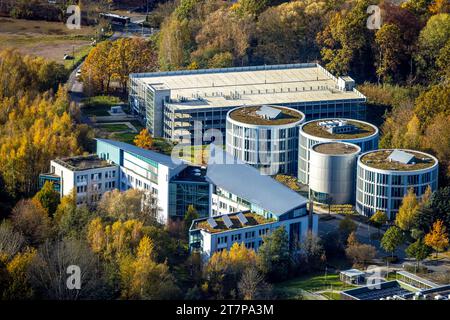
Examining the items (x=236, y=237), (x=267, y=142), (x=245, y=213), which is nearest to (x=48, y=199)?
(x=245, y=213)

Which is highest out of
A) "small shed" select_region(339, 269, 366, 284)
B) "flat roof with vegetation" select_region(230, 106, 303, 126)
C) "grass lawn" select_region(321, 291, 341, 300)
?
"flat roof with vegetation" select_region(230, 106, 303, 126)

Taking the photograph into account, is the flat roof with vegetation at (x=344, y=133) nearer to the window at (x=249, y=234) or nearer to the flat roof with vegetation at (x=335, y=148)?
the flat roof with vegetation at (x=335, y=148)

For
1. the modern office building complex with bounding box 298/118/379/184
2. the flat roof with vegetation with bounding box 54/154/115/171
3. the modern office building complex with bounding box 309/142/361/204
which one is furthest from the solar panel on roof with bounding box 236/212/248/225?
the modern office building complex with bounding box 298/118/379/184

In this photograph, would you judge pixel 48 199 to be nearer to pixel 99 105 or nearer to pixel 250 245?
pixel 250 245

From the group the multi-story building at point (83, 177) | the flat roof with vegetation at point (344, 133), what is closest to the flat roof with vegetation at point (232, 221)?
the multi-story building at point (83, 177)

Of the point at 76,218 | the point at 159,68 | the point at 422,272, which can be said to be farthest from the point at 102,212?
the point at 159,68

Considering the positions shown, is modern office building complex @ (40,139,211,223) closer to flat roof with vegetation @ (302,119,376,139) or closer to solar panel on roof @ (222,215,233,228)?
solar panel on roof @ (222,215,233,228)
